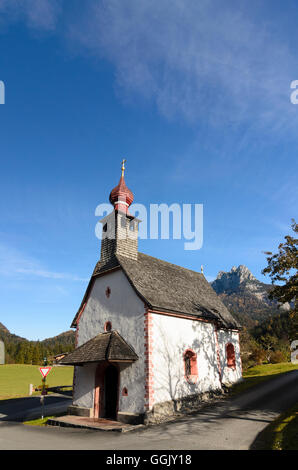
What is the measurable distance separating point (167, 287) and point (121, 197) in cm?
746

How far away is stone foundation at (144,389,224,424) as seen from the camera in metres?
14.5

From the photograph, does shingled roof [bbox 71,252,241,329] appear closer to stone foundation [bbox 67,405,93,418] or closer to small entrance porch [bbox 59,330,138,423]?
small entrance porch [bbox 59,330,138,423]

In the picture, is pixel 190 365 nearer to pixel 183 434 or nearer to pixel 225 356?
pixel 225 356

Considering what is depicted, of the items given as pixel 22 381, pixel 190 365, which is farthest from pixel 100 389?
pixel 22 381

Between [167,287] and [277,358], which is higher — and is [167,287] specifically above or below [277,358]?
above

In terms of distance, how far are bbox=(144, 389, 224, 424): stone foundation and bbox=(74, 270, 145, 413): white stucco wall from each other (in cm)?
70

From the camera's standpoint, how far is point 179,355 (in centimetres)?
1755

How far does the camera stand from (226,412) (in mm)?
14977

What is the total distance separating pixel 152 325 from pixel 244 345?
79.9 ft

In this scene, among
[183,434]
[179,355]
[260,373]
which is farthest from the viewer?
[260,373]

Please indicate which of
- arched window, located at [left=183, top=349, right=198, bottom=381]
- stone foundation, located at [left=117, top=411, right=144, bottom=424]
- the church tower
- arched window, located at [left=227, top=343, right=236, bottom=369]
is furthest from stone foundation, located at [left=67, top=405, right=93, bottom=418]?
arched window, located at [left=227, top=343, right=236, bottom=369]
